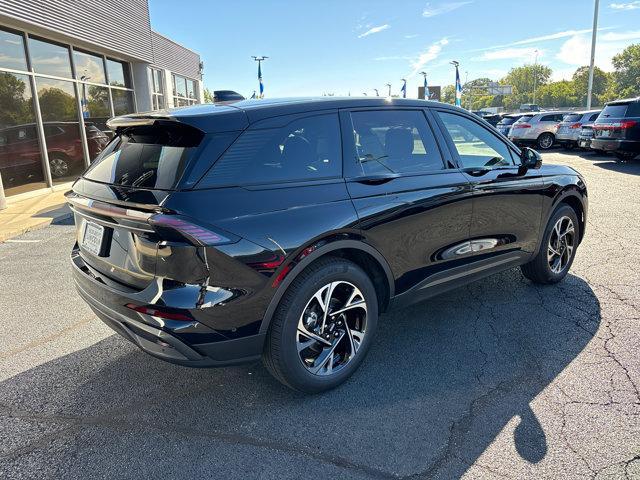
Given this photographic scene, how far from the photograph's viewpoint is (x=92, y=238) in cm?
281

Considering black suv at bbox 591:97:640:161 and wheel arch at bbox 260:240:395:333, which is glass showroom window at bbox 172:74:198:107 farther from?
wheel arch at bbox 260:240:395:333

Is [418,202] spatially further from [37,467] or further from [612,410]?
[37,467]

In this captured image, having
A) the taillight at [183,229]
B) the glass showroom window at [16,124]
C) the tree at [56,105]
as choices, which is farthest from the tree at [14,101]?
the taillight at [183,229]

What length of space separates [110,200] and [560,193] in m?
3.86

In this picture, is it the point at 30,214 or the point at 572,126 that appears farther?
the point at 572,126

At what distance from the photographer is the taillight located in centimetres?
226

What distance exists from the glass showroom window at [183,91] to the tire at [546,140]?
16.4m

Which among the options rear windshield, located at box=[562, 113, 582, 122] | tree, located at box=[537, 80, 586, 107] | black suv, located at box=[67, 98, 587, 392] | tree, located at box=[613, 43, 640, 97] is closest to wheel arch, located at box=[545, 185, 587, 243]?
black suv, located at box=[67, 98, 587, 392]

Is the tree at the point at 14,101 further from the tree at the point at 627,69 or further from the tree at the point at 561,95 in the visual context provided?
the tree at the point at 561,95

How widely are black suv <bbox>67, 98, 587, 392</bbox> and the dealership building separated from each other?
315 inches

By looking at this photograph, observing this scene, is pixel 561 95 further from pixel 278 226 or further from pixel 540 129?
pixel 278 226

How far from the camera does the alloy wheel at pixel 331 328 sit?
2785 mm

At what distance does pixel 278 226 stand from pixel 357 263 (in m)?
0.75

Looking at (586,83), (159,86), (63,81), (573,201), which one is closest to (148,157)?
(573,201)
